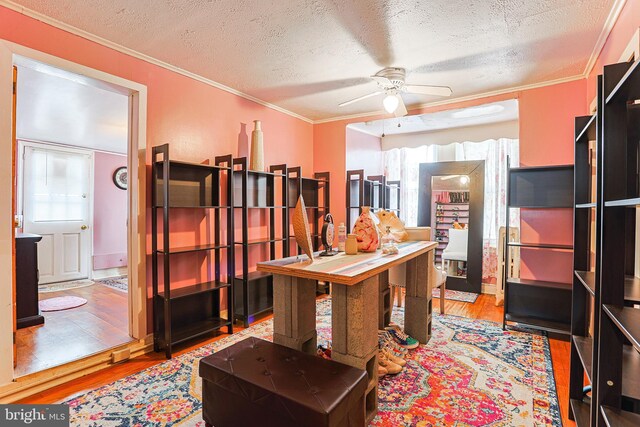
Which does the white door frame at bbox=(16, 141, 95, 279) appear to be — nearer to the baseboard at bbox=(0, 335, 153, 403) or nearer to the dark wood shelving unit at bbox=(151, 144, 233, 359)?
the dark wood shelving unit at bbox=(151, 144, 233, 359)

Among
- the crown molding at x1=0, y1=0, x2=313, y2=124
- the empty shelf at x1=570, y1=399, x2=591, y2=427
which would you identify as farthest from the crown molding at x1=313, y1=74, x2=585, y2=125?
the empty shelf at x1=570, y1=399, x2=591, y2=427

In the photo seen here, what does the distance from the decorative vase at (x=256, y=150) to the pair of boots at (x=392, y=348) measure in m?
2.17

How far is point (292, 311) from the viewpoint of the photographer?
6.43 ft

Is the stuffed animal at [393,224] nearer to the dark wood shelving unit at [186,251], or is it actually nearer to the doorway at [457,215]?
the dark wood shelving unit at [186,251]

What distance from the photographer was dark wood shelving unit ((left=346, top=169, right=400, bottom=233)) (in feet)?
14.8

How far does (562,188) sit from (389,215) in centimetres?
177

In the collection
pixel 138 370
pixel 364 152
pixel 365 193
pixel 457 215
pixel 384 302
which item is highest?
pixel 364 152

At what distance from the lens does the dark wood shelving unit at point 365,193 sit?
4.50 metres

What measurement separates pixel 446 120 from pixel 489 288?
2.51 metres

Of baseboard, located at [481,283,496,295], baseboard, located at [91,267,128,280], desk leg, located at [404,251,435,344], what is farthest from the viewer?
baseboard, located at [91,267,128,280]

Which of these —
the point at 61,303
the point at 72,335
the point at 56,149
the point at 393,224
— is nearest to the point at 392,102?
the point at 393,224

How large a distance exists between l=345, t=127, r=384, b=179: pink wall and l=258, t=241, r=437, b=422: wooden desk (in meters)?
2.82

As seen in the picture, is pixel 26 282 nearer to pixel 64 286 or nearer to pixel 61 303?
pixel 61 303

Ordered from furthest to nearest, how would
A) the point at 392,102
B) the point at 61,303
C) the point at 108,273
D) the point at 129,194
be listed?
the point at 108,273
the point at 61,303
the point at 392,102
the point at 129,194
